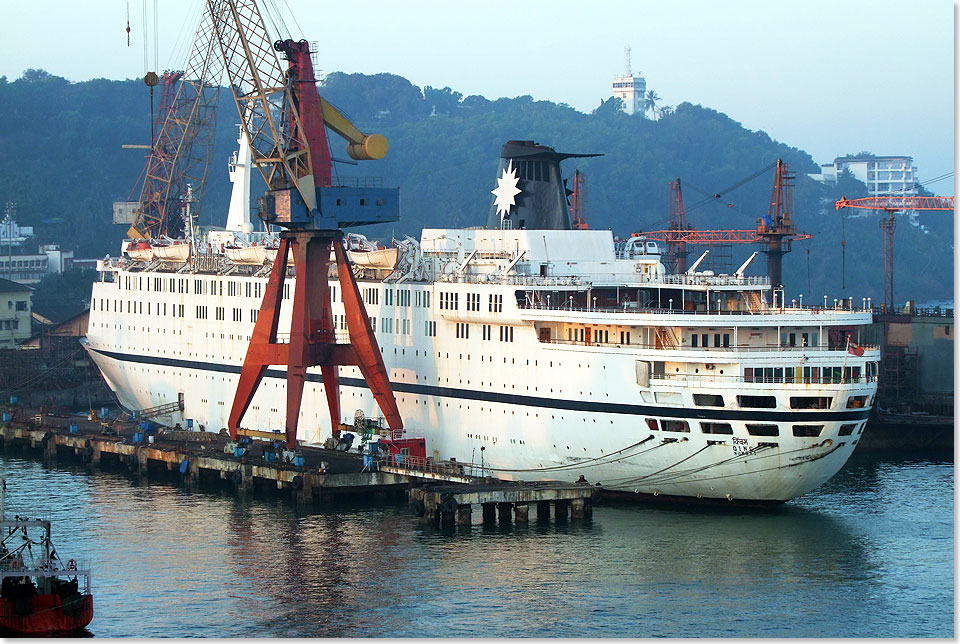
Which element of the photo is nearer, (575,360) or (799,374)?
(799,374)

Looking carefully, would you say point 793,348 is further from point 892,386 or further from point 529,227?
point 892,386

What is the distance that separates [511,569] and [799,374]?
10.1 metres

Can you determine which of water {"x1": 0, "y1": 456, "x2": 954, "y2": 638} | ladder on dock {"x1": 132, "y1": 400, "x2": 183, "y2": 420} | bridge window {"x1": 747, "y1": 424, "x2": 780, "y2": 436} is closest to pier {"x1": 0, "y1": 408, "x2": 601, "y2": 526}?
water {"x1": 0, "y1": 456, "x2": 954, "y2": 638}

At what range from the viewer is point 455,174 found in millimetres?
175375

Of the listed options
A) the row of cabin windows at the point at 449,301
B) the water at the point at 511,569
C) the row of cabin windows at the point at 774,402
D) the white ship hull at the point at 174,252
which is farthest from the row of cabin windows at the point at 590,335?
the white ship hull at the point at 174,252

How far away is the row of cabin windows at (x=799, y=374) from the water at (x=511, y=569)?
4.02 meters

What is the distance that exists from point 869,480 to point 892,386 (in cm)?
1587

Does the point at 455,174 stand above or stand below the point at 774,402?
above

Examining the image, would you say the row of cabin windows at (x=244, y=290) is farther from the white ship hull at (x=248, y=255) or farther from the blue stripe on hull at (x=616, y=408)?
the blue stripe on hull at (x=616, y=408)

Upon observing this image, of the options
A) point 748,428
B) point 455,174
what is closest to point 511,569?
point 748,428

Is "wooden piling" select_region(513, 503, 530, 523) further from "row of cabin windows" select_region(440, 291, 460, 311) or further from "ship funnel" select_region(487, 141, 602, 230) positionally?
"ship funnel" select_region(487, 141, 602, 230)

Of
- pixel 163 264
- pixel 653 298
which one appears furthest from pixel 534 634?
pixel 163 264

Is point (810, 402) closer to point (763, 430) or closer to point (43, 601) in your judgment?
point (763, 430)

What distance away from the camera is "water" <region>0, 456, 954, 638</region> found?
37.0 metres
